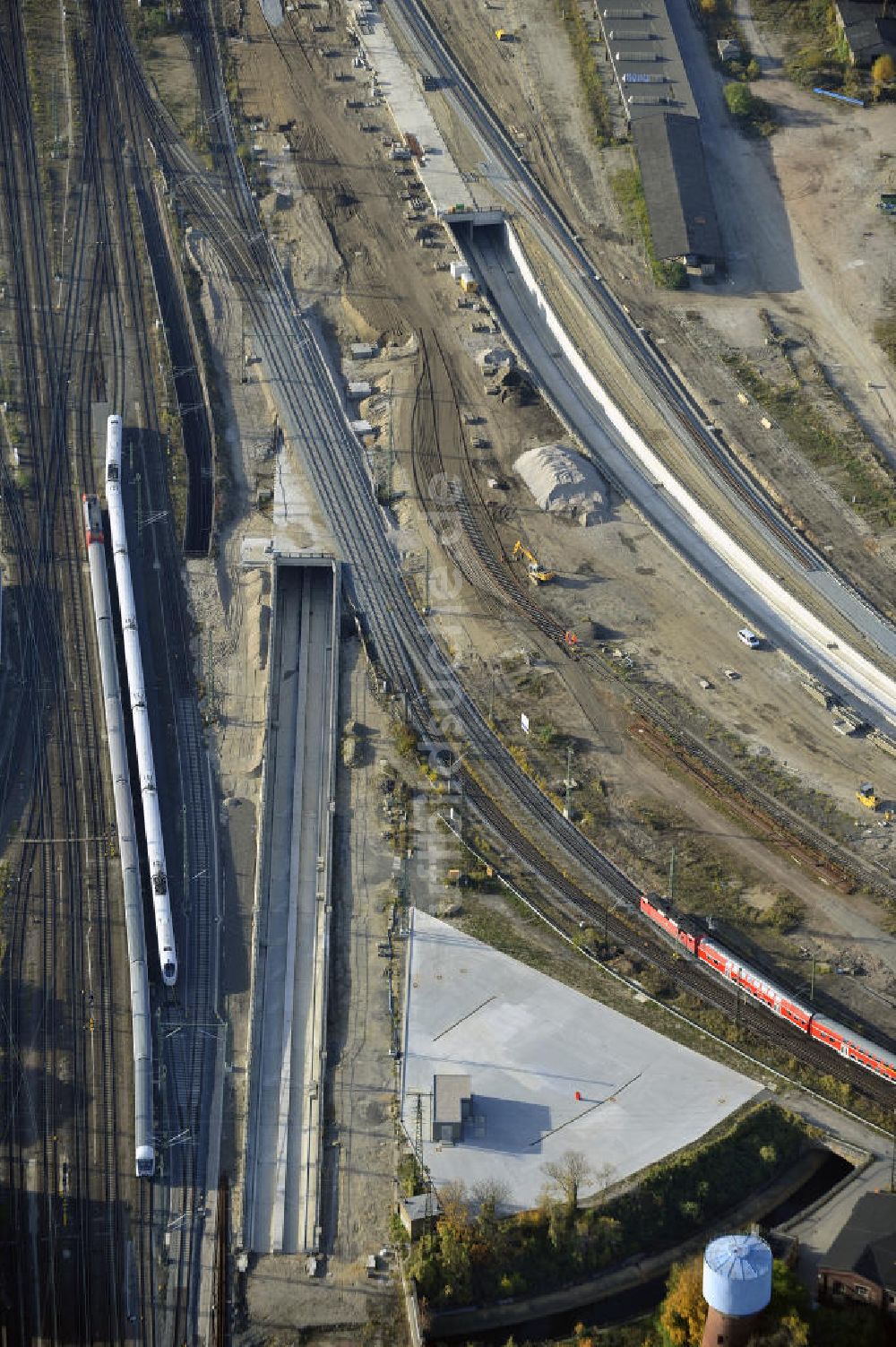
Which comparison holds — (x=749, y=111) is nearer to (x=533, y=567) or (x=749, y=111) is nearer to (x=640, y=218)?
(x=640, y=218)

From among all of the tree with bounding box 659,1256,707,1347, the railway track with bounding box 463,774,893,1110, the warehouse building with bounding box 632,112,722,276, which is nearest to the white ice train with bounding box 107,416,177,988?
the railway track with bounding box 463,774,893,1110

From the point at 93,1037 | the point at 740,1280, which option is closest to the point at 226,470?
the point at 93,1037

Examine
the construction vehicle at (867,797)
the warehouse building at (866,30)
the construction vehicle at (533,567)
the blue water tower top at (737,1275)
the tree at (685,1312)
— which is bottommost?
the tree at (685,1312)

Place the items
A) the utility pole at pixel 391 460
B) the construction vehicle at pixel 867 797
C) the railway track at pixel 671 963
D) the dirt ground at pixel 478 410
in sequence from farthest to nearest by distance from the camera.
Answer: the utility pole at pixel 391 460 → the dirt ground at pixel 478 410 → the construction vehicle at pixel 867 797 → the railway track at pixel 671 963

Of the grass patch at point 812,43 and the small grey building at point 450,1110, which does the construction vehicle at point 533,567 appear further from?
the grass patch at point 812,43

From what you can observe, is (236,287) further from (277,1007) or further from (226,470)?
(277,1007)

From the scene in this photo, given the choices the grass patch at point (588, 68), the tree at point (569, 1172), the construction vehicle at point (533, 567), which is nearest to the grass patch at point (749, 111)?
the grass patch at point (588, 68)
